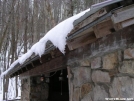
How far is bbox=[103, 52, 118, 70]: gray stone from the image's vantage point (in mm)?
1939

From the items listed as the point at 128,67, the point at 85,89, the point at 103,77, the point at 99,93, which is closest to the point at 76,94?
the point at 85,89

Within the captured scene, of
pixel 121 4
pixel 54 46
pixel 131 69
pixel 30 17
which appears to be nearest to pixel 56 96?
pixel 54 46

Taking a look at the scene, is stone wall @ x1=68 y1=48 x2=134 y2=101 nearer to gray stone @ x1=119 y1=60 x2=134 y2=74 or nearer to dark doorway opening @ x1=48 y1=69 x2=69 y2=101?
gray stone @ x1=119 y1=60 x2=134 y2=74

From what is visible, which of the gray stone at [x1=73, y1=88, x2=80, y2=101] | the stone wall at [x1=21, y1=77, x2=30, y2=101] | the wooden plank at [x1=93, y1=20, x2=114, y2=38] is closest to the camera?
the wooden plank at [x1=93, y1=20, x2=114, y2=38]

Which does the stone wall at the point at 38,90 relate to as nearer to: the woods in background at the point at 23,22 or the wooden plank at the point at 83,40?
the wooden plank at the point at 83,40

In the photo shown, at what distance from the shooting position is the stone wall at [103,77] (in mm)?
1827

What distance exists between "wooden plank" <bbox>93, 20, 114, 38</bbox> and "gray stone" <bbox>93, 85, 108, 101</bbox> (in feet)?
2.11

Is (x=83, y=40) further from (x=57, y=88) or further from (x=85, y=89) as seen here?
(x=57, y=88)

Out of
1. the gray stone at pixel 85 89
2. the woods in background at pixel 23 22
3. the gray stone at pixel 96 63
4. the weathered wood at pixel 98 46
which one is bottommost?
the gray stone at pixel 85 89

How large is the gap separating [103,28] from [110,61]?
386 millimetres

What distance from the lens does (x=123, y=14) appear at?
1.58 m

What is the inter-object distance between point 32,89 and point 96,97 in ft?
9.04

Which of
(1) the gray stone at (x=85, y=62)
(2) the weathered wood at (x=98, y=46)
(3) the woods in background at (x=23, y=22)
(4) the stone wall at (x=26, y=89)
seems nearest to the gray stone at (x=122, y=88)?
(2) the weathered wood at (x=98, y=46)

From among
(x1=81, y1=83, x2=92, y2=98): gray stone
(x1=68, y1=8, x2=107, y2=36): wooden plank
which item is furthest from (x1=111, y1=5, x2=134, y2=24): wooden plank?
(x1=81, y1=83, x2=92, y2=98): gray stone
